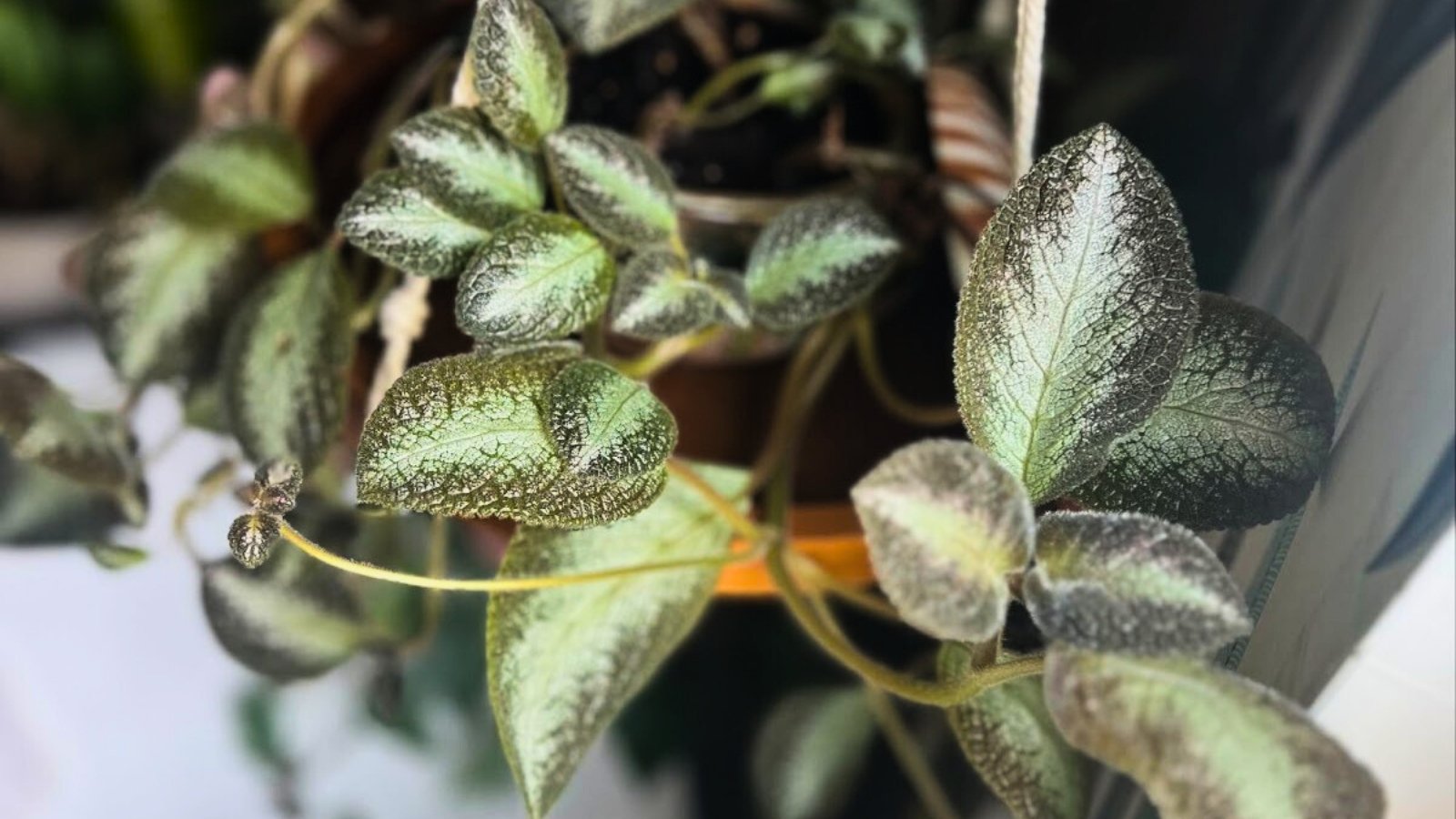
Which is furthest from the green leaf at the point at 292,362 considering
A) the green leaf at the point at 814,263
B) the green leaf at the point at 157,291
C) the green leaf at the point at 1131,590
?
the green leaf at the point at 1131,590

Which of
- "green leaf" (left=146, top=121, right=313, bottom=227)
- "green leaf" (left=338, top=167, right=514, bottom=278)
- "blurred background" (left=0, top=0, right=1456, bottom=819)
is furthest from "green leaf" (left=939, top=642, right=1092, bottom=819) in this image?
"green leaf" (left=146, top=121, right=313, bottom=227)

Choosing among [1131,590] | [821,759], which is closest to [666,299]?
[1131,590]

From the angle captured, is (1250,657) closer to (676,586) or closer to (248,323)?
(676,586)

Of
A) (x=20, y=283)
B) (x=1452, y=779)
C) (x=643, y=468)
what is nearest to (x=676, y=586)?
(x=643, y=468)

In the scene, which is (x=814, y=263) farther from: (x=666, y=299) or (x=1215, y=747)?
(x=1215, y=747)

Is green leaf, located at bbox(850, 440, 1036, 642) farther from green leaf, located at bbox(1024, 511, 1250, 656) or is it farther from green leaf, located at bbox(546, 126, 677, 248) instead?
green leaf, located at bbox(546, 126, 677, 248)
